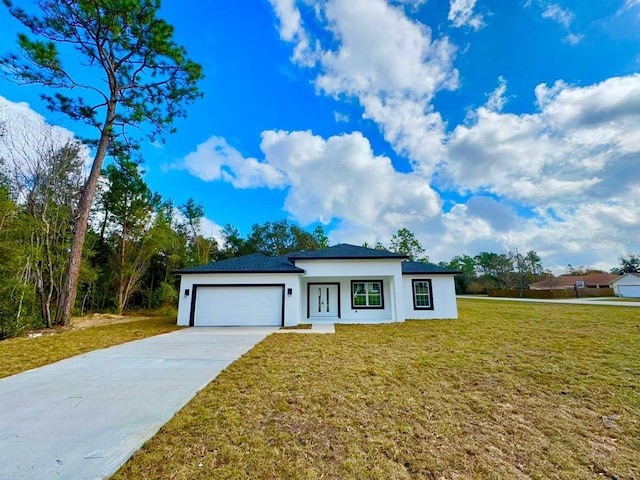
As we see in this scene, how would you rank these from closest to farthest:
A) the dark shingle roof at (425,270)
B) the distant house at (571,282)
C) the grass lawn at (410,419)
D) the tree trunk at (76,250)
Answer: the grass lawn at (410,419) < the tree trunk at (76,250) < the dark shingle roof at (425,270) < the distant house at (571,282)

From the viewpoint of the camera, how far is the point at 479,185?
16094 millimetres

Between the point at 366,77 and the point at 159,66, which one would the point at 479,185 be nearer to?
the point at 366,77

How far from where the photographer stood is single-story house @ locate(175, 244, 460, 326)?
1168 cm

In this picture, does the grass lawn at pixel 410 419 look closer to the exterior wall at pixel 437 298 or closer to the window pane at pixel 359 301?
the exterior wall at pixel 437 298

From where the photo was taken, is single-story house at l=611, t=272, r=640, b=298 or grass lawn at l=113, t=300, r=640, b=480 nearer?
grass lawn at l=113, t=300, r=640, b=480

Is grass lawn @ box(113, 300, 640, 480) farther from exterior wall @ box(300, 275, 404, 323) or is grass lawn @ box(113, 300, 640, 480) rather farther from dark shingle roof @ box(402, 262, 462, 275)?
dark shingle roof @ box(402, 262, 462, 275)

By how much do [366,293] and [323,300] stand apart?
213 centimetres

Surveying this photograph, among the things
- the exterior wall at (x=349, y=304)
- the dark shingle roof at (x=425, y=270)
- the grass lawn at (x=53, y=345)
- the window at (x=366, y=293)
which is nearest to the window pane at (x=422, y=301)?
the dark shingle roof at (x=425, y=270)

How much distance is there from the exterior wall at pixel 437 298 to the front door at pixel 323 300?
3462 mm

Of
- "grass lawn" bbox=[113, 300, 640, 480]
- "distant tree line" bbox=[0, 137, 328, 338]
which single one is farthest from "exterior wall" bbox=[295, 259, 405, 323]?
"distant tree line" bbox=[0, 137, 328, 338]

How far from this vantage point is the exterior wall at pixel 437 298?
1278cm

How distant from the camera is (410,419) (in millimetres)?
3336

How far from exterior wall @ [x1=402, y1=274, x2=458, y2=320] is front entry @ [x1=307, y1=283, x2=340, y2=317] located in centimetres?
342

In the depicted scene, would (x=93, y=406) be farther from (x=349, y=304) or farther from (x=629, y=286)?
(x=629, y=286)
